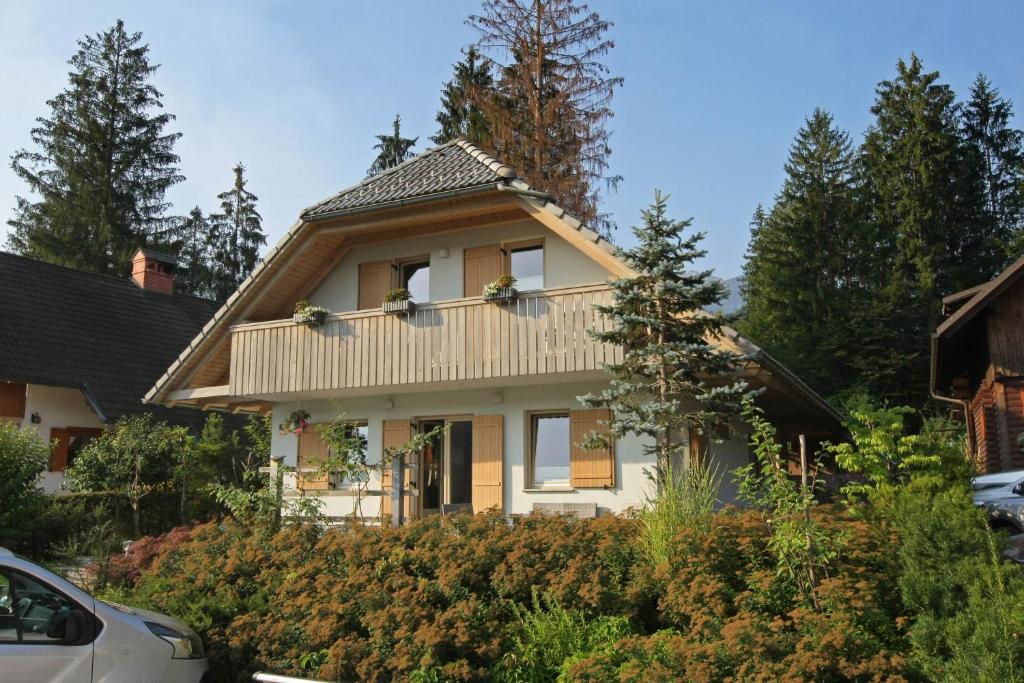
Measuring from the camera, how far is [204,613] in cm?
877

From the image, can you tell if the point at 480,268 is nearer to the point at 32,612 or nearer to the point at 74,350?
the point at 32,612

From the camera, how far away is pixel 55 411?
2295cm

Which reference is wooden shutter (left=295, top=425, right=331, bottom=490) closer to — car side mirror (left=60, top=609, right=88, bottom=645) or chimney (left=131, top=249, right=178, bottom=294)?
car side mirror (left=60, top=609, right=88, bottom=645)

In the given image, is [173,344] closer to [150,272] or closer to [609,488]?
[150,272]

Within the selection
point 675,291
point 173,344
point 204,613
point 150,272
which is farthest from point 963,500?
point 150,272

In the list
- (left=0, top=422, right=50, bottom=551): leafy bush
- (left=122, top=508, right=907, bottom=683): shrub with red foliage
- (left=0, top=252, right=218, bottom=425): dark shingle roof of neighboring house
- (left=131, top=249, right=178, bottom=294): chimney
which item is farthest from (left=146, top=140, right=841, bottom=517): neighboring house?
(left=131, top=249, right=178, bottom=294): chimney

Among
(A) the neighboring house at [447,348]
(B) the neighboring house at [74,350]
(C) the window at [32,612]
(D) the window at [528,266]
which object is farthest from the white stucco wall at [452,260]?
(C) the window at [32,612]

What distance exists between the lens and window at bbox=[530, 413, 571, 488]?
49.9 feet

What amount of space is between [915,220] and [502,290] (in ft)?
81.2

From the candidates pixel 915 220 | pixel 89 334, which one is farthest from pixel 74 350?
pixel 915 220

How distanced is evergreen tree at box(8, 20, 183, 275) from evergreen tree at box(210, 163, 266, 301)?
5827 millimetres

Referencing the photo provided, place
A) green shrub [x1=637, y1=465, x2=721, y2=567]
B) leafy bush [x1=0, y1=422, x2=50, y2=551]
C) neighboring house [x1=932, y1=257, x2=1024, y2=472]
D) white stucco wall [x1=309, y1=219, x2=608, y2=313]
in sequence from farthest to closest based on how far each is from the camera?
neighboring house [x1=932, y1=257, x2=1024, y2=472] → white stucco wall [x1=309, y1=219, x2=608, y2=313] → leafy bush [x1=0, y1=422, x2=50, y2=551] → green shrub [x1=637, y1=465, x2=721, y2=567]

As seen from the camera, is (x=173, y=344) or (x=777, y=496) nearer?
(x=777, y=496)

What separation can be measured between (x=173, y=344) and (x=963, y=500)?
24.0 m
